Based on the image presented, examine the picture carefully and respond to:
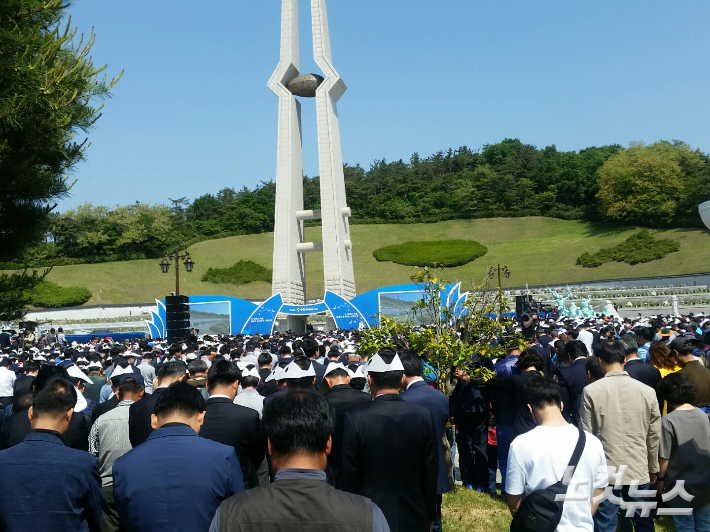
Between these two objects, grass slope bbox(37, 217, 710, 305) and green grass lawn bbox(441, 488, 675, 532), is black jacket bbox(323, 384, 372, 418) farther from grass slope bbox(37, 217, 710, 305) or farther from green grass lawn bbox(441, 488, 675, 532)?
grass slope bbox(37, 217, 710, 305)

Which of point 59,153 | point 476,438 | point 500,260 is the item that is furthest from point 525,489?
point 500,260

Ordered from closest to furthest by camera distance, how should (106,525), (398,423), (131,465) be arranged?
1. (131,465)
2. (398,423)
3. (106,525)

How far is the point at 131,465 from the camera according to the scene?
2900 millimetres

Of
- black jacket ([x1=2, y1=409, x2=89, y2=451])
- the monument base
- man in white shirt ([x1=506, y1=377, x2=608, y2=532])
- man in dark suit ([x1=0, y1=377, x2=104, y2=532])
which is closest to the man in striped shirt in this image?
black jacket ([x1=2, y1=409, x2=89, y2=451])

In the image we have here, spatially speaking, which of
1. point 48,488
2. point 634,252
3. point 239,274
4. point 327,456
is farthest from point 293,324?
point 634,252

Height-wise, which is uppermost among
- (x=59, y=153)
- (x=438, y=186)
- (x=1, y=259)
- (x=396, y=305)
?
(x=438, y=186)

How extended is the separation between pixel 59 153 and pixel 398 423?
5704 millimetres

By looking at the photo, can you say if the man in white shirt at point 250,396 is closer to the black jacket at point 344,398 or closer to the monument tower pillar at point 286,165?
the black jacket at point 344,398

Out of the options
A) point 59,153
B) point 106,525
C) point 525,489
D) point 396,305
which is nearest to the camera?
point 525,489

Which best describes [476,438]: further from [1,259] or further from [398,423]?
[1,259]

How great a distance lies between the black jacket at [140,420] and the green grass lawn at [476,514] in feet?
8.78

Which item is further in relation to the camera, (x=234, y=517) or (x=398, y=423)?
(x=398, y=423)

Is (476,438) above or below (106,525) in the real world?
below

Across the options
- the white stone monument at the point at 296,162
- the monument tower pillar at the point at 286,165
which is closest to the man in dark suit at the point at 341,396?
the white stone monument at the point at 296,162
